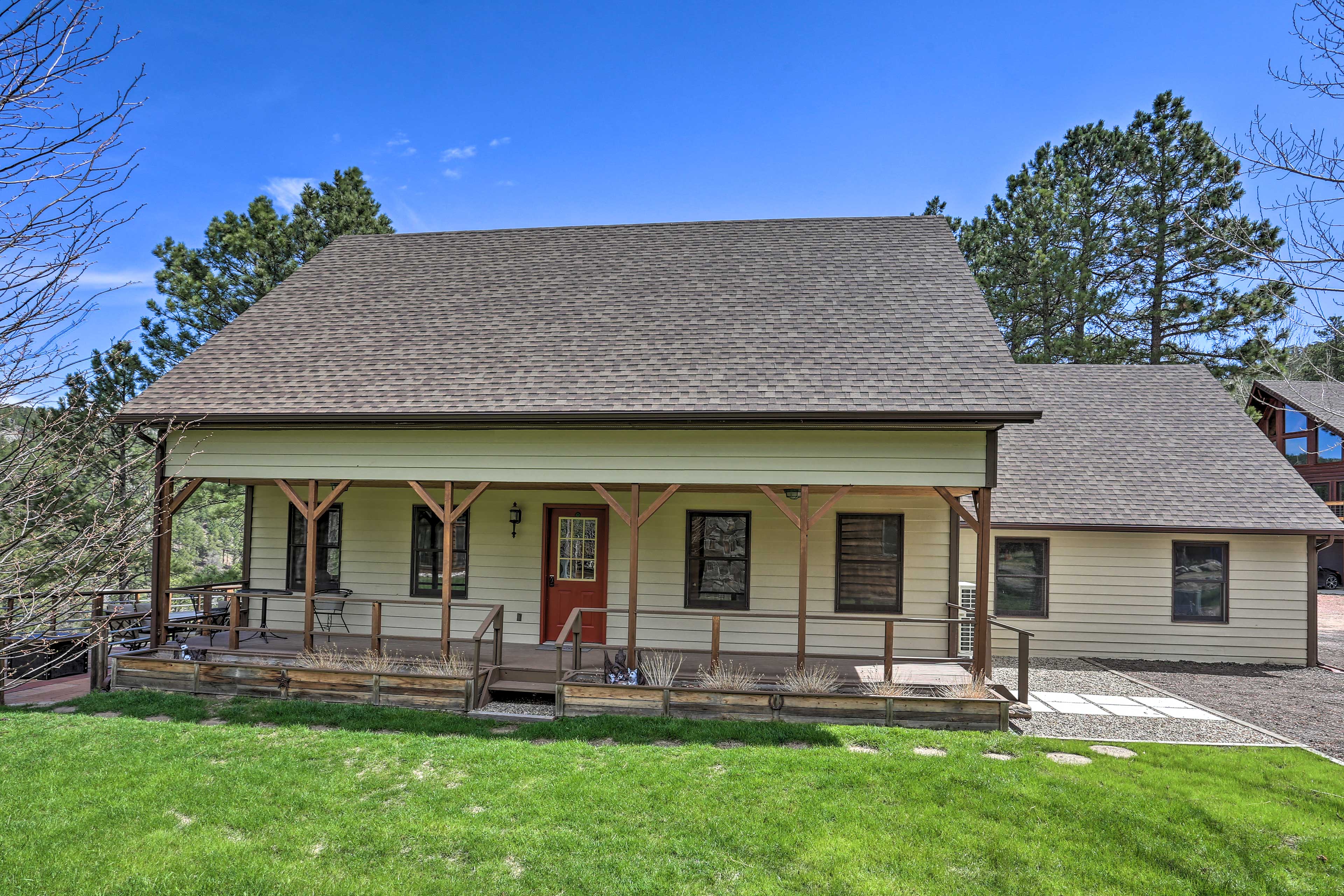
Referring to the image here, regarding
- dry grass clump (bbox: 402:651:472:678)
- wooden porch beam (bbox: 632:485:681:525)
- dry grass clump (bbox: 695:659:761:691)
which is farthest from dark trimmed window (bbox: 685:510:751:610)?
dry grass clump (bbox: 402:651:472:678)

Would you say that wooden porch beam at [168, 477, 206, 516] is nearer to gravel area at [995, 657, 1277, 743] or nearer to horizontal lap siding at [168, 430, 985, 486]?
horizontal lap siding at [168, 430, 985, 486]

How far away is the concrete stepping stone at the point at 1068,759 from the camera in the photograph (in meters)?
6.35

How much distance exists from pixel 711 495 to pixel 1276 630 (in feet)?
31.9

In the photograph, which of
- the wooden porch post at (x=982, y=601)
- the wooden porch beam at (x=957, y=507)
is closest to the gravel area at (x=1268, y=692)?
the wooden porch post at (x=982, y=601)

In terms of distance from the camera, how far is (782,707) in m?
7.51

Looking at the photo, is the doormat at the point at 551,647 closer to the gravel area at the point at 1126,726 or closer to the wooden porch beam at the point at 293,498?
the wooden porch beam at the point at 293,498

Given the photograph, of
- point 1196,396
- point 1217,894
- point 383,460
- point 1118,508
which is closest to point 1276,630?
point 1118,508

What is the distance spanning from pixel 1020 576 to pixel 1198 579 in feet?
9.45

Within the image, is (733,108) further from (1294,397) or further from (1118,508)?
(1294,397)

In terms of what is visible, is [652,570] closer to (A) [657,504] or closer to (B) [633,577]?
(B) [633,577]

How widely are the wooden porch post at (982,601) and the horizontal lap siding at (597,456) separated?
0.41 meters

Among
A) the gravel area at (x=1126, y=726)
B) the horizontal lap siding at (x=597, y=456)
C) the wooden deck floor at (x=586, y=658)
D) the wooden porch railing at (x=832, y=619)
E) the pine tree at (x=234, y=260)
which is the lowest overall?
the gravel area at (x=1126, y=726)

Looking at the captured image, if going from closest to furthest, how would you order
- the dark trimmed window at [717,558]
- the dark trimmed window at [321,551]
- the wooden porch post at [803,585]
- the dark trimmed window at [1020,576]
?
1. the wooden porch post at [803,585]
2. the dark trimmed window at [717,558]
3. the dark trimmed window at [321,551]
4. the dark trimmed window at [1020,576]

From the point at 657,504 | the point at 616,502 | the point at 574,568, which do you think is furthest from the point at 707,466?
the point at 574,568
